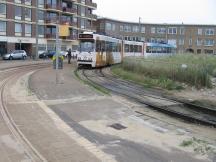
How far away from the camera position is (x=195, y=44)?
117 m

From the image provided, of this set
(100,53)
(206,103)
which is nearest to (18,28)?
(100,53)

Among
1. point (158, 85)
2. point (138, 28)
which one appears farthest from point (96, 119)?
point (138, 28)

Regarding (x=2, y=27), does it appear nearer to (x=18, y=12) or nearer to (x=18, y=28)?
(x=18, y=28)

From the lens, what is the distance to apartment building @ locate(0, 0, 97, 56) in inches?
2717

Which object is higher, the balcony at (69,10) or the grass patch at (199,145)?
the balcony at (69,10)

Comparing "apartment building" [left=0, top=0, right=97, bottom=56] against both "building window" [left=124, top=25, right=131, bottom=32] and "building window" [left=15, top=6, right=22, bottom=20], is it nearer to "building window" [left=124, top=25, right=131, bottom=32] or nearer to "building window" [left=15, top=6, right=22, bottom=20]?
"building window" [left=15, top=6, right=22, bottom=20]

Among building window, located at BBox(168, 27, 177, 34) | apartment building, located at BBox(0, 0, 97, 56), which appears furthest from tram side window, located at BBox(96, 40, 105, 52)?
building window, located at BBox(168, 27, 177, 34)

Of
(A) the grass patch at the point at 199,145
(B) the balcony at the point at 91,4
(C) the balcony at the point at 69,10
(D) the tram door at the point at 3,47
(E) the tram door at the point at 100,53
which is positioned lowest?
(A) the grass patch at the point at 199,145

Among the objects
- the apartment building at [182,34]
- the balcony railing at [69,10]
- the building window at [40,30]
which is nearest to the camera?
the building window at [40,30]

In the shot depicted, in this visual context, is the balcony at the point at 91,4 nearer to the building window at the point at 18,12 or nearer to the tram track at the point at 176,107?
the building window at the point at 18,12

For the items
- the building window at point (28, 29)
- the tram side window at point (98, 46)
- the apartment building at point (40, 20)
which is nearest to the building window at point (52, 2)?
the apartment building at point (40, 20)

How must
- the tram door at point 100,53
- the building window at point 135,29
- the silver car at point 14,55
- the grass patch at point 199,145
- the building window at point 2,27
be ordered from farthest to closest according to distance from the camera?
the building window at point 135,29
the building window at point 2,27
the silver car at point 14,55
the tram door at point 100,53
the grass patch at point 199,145

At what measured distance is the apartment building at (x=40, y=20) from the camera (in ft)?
226

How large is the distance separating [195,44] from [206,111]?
104122mm
